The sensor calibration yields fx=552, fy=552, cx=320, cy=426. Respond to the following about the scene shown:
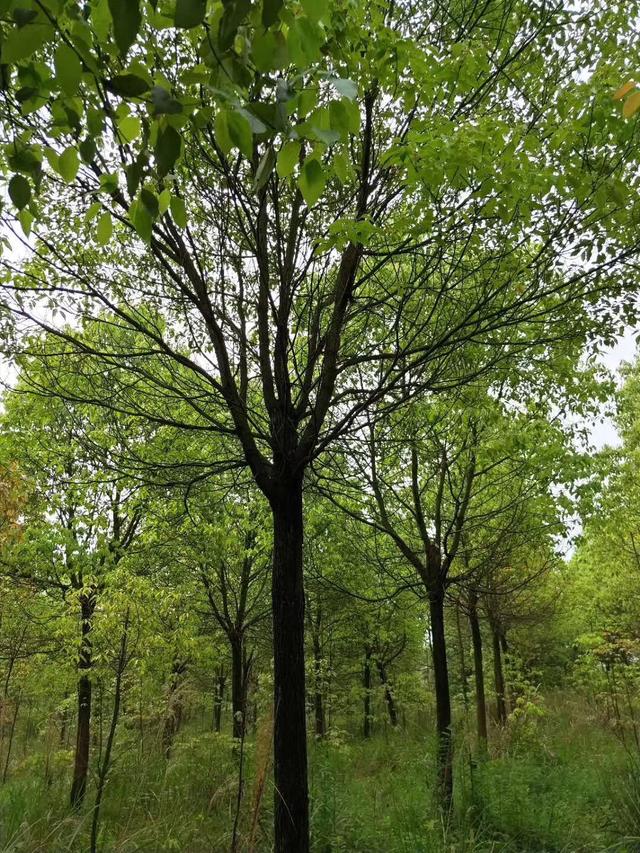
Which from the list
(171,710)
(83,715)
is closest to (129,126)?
(171,710)

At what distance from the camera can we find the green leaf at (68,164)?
1.35m

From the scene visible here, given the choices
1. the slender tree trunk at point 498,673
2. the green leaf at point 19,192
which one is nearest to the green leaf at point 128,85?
the green leaf at point 19,192

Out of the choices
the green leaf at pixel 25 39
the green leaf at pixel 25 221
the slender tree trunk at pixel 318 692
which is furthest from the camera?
the slender tree trunk at pixel 318 692

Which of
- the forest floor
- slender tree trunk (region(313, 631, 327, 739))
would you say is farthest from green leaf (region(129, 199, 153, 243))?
slender tree trunk (region(313, 631, 327, 739))

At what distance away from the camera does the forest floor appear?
4.70 meters

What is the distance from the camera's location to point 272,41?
42.3 inches

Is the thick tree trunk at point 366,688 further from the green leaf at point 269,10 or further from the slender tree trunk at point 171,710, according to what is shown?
the green leaf at point 269,10

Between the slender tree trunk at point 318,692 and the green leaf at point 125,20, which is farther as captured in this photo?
the slender tree trunk at point 318,692

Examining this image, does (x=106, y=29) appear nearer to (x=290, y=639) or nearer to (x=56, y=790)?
(x=290, y=639)

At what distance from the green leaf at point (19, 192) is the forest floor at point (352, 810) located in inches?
106

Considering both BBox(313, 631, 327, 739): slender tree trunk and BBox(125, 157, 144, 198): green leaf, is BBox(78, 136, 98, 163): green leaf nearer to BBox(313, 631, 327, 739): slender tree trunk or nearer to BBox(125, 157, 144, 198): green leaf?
BBox(125, 157, 144, 198): green leaf

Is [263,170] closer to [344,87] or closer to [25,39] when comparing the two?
[344,87]

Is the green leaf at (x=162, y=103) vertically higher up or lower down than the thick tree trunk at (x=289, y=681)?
higher up

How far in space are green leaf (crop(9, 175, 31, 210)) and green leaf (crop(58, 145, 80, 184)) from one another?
0.31 ft
